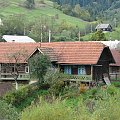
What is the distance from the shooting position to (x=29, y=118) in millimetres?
18094

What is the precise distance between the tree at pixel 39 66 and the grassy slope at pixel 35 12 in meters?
85.4

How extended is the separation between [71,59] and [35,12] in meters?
93.8

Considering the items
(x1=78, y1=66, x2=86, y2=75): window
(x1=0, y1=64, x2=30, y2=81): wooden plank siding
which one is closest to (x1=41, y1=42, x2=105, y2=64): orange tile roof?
(x1=78, y1=66, x2=86, y2=75): window

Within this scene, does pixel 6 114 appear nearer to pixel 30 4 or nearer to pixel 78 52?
pixel 78 52

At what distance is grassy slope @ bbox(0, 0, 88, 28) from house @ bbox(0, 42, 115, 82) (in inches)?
3161

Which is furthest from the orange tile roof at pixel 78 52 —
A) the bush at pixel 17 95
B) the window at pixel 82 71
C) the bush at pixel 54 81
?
the bush at pixel 17 95

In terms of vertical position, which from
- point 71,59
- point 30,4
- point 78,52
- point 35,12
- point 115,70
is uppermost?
point 30,4

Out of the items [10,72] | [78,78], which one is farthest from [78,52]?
[10,72]

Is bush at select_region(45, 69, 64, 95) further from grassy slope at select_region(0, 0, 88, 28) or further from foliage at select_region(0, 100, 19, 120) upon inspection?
grassy slope at select_region(0, 0, 88, 28)

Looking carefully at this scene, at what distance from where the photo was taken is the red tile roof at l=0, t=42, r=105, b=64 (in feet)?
141

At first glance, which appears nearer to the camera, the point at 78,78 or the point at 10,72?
the point at 78,78

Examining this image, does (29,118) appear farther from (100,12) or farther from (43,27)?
(100,12)

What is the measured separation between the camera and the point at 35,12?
135625 mm

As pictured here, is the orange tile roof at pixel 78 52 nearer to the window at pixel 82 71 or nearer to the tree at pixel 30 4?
the window at pixel 82 71
